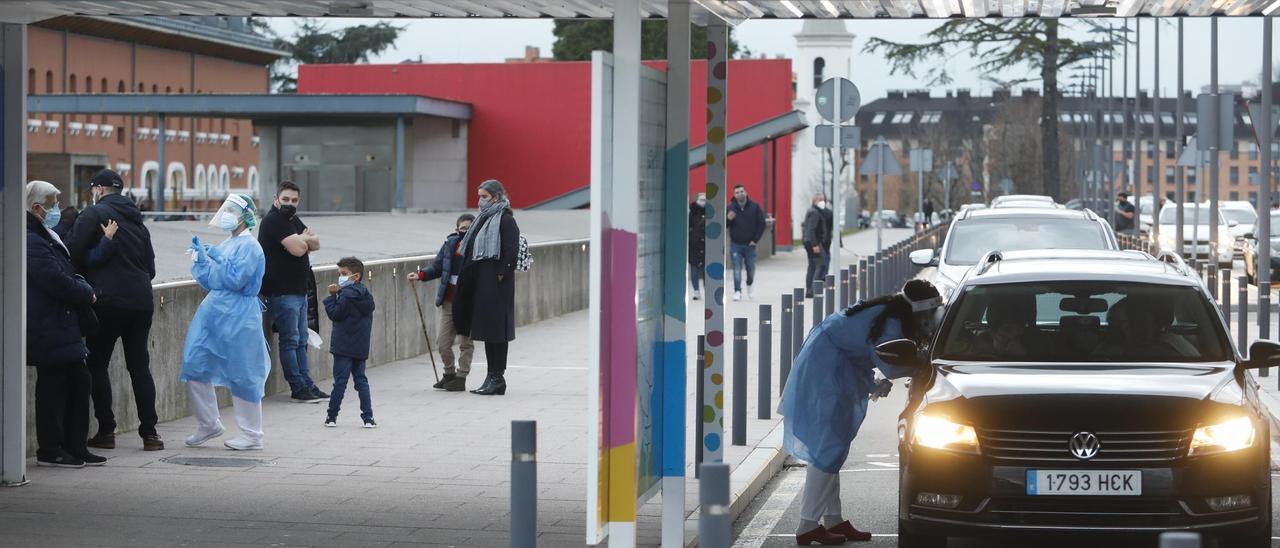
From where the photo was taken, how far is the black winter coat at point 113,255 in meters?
11.1

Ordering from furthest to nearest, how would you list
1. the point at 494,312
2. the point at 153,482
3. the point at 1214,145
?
1. the point at 1214,145
2. the point at 494,312
3. the point at 153,482

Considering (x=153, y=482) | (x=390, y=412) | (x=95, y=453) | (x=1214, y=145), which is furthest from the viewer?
(x=1214, y=145)

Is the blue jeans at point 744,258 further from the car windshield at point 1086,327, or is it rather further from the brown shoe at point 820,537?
the brown shoe at point 820,537

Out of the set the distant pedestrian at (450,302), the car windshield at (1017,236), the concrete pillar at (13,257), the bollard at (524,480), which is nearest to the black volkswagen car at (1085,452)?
the bollard at (524,480)

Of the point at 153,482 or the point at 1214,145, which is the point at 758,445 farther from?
the point at 1214,145

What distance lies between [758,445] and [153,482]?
145 inches

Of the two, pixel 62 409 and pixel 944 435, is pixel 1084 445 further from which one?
pixel 62 409

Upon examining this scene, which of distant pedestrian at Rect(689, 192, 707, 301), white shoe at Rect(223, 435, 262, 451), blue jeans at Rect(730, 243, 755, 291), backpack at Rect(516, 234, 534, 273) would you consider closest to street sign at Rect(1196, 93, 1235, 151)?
blue jeans at Rect(730, 243, 755, 291)

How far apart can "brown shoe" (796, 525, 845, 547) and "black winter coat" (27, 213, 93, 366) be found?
14.0ft

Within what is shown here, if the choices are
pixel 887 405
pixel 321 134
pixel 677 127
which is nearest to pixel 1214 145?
pixel 887 405

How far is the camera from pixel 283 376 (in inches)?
589

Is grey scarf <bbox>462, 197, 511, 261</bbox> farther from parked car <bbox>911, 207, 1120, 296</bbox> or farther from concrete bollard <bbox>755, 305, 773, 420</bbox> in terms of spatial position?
parked car <bbox>911, 207, 1120, 296</bbox>

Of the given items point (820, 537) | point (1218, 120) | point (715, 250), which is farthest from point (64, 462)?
point (1218, 120)

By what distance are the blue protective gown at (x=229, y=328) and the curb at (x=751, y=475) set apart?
119 inches
